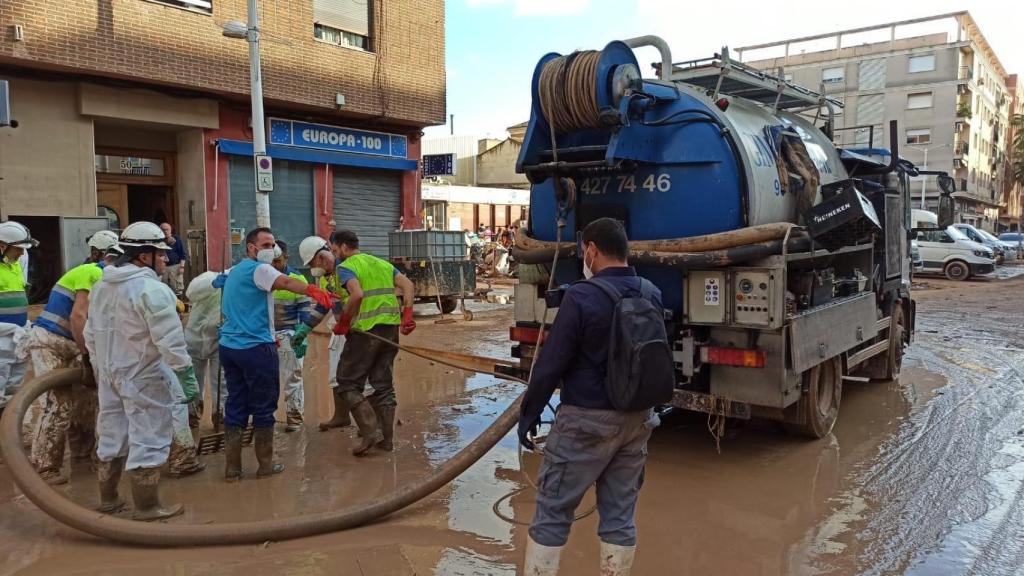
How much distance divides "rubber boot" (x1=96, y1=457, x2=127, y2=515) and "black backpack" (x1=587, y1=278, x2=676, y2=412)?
3147 millimetres

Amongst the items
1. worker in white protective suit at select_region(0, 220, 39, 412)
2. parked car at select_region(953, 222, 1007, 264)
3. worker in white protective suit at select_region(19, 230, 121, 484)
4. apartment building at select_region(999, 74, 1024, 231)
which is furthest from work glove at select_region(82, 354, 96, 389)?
apartment building at select_region(999, 74, 1024, 231)

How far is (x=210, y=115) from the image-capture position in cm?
1391

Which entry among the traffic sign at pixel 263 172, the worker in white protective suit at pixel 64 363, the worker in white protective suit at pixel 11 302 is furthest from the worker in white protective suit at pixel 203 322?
the traffic sign at pixel 263 172

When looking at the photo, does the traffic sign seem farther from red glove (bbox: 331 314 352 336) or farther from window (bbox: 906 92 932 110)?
window (bbox: 906 92 932 110)

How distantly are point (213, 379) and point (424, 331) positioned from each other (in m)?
6.33

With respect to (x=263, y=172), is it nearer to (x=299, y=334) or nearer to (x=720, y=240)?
(x=299, y=334)

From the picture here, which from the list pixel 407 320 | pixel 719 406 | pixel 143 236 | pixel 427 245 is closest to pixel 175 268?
pixel 427 245

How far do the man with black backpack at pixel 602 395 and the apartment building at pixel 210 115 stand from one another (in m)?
11.1

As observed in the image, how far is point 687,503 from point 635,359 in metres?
2.24

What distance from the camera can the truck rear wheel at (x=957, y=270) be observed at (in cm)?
2259

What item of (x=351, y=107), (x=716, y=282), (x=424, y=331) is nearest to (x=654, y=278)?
(x=716, y=282)

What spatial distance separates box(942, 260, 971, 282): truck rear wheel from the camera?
22.6m

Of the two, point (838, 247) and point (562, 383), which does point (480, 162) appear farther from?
point (562, 383)

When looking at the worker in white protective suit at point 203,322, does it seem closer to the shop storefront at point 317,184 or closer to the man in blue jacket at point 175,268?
the man in blue jacket at point 175,268
